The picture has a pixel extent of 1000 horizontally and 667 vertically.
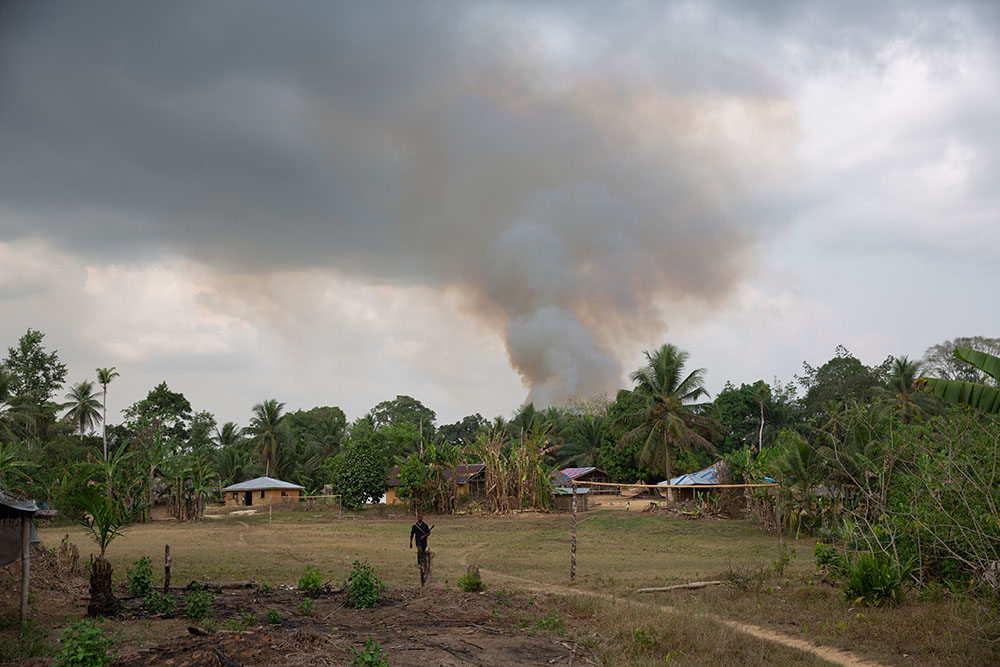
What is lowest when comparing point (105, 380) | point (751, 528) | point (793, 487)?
point (751, 528)

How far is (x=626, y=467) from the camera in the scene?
55.2 m

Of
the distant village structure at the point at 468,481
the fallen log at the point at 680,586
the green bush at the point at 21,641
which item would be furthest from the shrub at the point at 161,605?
the distant village structure at the point at 468,481

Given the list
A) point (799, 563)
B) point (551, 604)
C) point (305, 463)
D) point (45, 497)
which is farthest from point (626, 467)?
point (551, 604)

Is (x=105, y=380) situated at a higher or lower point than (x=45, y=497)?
higher

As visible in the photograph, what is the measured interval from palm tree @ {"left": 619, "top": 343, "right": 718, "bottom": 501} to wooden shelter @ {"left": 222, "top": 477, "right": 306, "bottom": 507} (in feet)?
81.9

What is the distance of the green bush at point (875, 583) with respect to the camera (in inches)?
506

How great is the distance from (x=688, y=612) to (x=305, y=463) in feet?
185

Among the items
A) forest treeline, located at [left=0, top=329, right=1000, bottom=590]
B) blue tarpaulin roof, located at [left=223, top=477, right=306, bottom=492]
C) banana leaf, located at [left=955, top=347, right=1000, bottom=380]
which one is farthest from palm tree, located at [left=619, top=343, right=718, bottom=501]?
banana leaf, located at [left=955, top=347, right=1000, bottom=380]

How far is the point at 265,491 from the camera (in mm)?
55062

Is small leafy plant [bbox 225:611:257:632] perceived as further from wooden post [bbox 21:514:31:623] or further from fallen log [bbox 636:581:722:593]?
fallen log [bbox 636:581:722:593]

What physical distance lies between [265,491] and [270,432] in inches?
327

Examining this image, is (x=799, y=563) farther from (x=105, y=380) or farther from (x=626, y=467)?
(x=105, y=380)

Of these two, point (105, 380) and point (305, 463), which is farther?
point (305, 463)

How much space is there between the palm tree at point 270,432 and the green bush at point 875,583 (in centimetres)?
5538
